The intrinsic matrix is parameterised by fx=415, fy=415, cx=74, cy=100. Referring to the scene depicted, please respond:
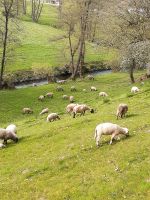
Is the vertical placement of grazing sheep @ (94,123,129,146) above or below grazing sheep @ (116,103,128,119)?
above

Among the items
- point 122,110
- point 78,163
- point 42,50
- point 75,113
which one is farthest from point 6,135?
point 42,50

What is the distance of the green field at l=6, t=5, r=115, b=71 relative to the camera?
89.1m

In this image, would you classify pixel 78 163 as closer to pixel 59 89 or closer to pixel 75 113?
pixel 75 113

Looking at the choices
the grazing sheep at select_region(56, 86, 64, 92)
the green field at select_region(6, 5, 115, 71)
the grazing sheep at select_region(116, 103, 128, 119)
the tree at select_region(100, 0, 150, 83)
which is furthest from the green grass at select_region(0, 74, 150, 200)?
the green field at select_region(6, 5, 115, 71)

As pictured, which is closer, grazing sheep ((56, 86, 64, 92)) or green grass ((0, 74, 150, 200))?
green grass ((0, 74, 150, 200))

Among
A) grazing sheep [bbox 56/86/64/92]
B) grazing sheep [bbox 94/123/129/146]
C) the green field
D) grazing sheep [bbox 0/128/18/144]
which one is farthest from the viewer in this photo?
the green field

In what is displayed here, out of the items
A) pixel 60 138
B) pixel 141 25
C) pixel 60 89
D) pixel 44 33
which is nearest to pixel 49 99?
pixel 60 89

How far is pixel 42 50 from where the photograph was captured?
4210 inches

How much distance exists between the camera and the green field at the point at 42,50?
292 feet

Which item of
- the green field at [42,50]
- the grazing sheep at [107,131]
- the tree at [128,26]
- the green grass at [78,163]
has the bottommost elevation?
the green field at [42,50]

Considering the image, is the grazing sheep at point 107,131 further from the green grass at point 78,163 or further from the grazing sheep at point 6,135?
the grazing sheep at point 6,135

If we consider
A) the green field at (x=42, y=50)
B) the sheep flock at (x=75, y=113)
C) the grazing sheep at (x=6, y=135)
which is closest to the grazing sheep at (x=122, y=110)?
the sheep flock at (x=75, y=113)

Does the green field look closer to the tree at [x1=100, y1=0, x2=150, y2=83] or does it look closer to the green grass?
the tree at [x1=100, y1=0, x2=150, y2=83]

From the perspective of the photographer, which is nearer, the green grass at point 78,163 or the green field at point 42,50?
the green grass at point 78,163
